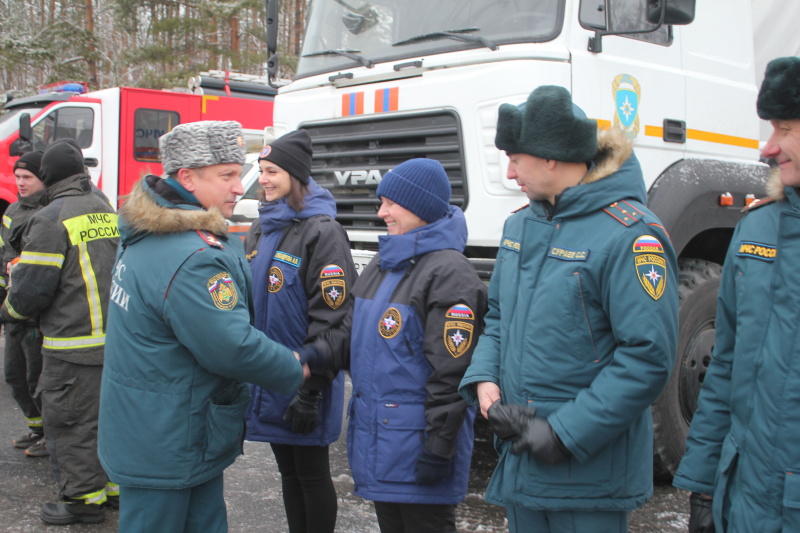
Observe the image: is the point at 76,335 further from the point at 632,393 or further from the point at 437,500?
the point at 632,393

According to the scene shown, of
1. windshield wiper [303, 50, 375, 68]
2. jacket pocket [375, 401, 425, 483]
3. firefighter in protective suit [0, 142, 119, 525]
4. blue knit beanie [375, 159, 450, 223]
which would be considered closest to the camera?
jacket pocket [375, 401, 425, 483]

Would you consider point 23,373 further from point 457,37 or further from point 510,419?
point 510,419

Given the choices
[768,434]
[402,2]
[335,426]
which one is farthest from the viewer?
[402,2]

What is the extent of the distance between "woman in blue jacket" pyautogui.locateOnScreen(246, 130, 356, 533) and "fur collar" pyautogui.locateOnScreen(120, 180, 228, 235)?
668 millimetres

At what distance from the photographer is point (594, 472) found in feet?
7.03

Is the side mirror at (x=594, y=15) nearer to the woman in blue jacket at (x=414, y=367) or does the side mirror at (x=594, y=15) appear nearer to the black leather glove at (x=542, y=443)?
the woman in blue jacket at (x=414, y=367)

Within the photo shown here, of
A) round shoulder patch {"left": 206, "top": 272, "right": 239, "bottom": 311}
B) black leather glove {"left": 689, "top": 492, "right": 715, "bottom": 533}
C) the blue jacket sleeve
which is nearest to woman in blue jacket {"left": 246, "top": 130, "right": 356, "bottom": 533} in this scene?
round shoulder patch {"left": 206, "top": 272, "right": 239, "bottom": 311}

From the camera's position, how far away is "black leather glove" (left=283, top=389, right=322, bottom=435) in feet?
10.2

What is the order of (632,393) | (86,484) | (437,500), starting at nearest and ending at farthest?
(632,393), (437,500), (86,484)

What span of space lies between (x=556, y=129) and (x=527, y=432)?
884 millimetres

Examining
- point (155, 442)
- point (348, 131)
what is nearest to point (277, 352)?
point (155, 442)

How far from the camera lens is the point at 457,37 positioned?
163 inches

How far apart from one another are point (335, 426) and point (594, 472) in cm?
144

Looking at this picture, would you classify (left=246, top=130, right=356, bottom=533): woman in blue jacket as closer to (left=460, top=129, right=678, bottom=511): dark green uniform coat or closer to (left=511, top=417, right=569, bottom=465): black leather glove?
(left=460, top=129, right=678, bottom=511): dark green uniform coat
